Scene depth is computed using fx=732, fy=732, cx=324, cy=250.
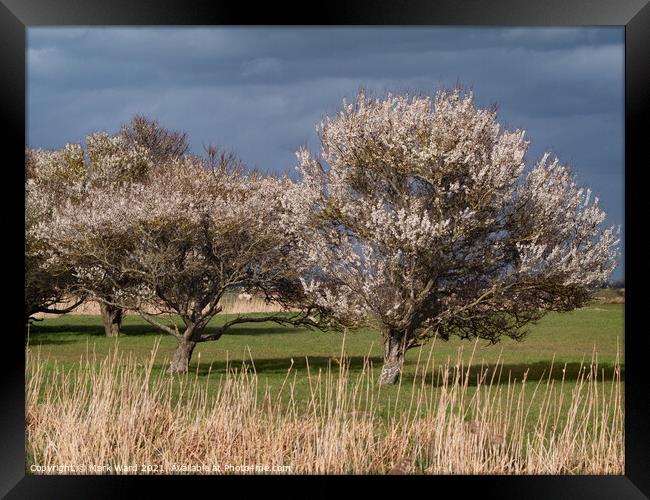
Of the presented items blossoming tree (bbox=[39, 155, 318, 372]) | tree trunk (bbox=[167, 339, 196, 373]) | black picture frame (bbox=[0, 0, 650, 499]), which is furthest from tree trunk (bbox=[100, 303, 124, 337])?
black picture frame (bbox=[0, 0, 650, 499])

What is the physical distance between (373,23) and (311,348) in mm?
15566

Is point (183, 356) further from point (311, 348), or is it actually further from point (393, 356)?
point (311, 348)

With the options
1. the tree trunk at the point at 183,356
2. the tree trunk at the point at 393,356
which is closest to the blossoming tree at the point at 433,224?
the tree trunk at the point at 393,356

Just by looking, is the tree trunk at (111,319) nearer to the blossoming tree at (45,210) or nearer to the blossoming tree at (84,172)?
the blossoming tree at (84,172)

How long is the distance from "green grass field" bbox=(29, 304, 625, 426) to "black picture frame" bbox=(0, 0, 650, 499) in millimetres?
7643

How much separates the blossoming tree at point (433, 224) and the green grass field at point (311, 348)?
1.90 metres

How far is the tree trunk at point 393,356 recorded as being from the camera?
1450 centimetres

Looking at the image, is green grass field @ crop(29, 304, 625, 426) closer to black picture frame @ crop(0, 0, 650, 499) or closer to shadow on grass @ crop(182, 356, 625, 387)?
shadow on grass @ crop(182, 356, 625, 387)

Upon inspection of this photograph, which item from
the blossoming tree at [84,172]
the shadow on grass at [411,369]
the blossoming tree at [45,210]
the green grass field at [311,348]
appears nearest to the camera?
the shadow on grass at [411,369]

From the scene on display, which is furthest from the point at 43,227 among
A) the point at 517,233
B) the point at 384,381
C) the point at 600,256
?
the point at 600,256

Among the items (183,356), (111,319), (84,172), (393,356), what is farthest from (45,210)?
(393,356)

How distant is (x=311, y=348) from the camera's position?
21016 millimetres

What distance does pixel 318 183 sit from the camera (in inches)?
562
